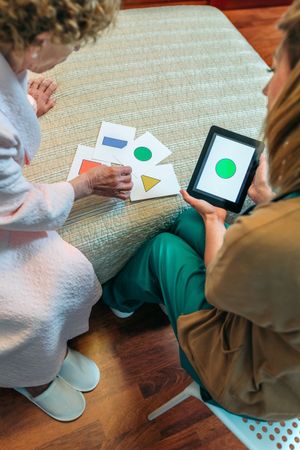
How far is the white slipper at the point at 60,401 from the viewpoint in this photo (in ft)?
3.91

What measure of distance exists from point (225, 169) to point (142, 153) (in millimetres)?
252

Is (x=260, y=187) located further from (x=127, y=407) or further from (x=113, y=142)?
(x=127, y=407)

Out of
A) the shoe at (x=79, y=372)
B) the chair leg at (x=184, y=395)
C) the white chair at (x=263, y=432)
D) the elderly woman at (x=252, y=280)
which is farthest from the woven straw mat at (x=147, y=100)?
the white chair at (x=263, y=432)

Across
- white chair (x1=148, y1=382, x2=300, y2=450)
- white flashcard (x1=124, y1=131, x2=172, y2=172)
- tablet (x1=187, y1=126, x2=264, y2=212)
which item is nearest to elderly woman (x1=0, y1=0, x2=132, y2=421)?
white flashcard (x1=124, y1=131, x2=172, y2=172)

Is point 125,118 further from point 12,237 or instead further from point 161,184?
point 12,237

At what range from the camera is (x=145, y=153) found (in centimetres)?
121

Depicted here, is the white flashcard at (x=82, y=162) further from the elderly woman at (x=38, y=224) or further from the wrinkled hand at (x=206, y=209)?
the wrinkled hand at (x=206, y=209)

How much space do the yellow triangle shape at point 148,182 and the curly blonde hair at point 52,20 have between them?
1.60 feet

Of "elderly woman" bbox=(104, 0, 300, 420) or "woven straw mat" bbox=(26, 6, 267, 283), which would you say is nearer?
"elderly woman" bbox=(104, 0, 300, 420)

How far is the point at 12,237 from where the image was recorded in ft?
3.05

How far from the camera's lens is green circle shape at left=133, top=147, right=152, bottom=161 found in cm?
120

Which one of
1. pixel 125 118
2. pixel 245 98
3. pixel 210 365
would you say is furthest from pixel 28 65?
pixel 245 98

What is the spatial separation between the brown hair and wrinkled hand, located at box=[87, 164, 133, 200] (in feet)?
1.75

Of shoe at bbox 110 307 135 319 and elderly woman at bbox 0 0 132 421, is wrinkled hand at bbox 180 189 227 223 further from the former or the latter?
shoe at bbox 110 307 135 319
